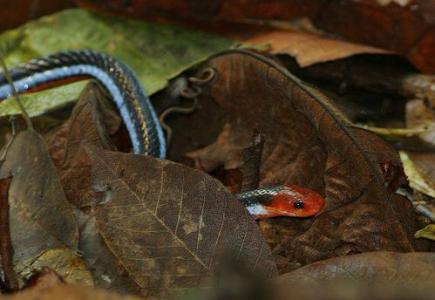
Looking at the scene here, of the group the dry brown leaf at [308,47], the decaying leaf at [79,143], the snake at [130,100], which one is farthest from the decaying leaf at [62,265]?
the dry brown leaf at [308,47]

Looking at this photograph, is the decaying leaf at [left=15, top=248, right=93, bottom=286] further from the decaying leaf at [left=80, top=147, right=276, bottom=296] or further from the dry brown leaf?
the dry brown leaf

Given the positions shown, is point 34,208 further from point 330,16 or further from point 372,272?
point 330,16

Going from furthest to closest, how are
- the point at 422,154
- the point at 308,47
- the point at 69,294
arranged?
1. the point at 308,47
2. the point at 422,154
3. the point at 69,294

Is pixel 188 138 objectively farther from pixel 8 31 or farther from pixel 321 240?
pixel 8 31

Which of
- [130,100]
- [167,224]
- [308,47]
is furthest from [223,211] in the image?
[308,47]

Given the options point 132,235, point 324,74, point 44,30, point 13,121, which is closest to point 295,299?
point 132,235

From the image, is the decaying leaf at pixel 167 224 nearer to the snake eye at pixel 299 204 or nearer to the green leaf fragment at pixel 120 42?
the snake eye at pixel 299 204
